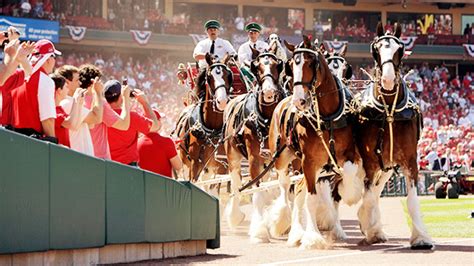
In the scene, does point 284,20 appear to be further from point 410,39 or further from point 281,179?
point 281,179

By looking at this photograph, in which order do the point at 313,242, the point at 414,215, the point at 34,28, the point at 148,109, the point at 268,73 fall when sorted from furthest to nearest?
the point at 34,28 < the point at 268,73 < the point at 313,242 < the point at 414,215 < the point at 148,109

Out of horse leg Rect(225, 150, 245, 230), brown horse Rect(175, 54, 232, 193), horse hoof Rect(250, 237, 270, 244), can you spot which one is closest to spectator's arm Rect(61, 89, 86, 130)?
horse hoof Rect(250, 237, 270, 244)

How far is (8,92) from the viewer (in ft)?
32.6

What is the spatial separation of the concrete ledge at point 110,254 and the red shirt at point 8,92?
1241mm

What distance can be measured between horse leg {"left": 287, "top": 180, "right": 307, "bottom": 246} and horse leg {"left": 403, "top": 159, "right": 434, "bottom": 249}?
1489 mm

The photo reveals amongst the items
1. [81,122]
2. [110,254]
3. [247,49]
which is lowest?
[110,254]

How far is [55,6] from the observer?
57.1 meters

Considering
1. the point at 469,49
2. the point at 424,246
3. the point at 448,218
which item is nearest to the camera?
the point at 424,246

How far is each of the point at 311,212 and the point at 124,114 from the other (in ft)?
11.1

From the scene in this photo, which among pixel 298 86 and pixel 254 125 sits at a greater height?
pixel 298 86

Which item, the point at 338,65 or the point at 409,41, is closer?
the point at 338,65

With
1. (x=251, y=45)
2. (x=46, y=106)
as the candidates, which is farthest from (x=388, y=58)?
(x=251, y=45)

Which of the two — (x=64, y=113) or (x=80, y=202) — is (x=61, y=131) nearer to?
(x=64, y=113)

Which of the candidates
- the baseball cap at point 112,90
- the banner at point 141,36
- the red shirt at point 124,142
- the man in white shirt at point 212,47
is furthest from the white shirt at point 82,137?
the banner at point 141,36
